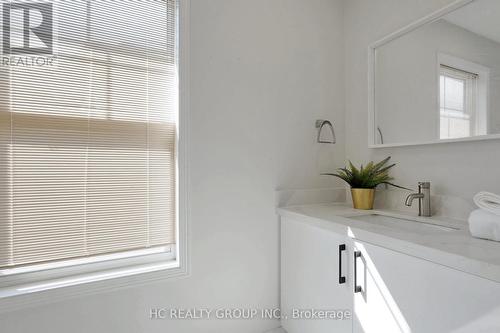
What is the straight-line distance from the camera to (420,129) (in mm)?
1355

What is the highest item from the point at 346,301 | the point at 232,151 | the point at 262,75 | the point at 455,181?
the point at 262,75

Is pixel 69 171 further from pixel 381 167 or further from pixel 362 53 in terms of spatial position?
pixel 362 53

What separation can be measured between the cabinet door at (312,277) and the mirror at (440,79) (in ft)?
2.38

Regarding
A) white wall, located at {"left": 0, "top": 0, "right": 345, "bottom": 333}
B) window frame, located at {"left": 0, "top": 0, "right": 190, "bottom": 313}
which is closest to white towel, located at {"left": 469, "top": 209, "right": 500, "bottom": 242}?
white wall, located at {"left": 0, "top": 0, "right": 345, "bottom": 333}

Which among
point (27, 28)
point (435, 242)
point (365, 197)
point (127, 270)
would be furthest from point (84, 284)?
point (365, 197)

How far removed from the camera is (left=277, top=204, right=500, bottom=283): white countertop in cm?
71

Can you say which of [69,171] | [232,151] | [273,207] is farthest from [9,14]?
[273,207]

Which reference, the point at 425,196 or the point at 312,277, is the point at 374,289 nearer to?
the point at 312,277

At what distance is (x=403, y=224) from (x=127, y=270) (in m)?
1.41

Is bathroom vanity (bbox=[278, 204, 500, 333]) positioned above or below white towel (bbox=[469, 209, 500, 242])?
below

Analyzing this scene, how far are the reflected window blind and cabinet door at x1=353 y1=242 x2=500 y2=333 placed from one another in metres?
1.00

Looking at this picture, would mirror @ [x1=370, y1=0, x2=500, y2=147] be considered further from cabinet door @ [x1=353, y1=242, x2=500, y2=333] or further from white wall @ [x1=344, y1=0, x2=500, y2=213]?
cabinet door @ [x1=353, y1=242, x2=500, y2=333]

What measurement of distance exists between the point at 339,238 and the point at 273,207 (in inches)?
21.2

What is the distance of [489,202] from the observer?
926 millimetres
